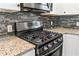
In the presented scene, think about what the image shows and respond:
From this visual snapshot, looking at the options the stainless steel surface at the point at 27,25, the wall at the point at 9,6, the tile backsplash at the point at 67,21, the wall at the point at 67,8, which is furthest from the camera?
the tile backsplash at the point at 67,21

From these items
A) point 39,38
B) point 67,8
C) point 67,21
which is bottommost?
point 39,38

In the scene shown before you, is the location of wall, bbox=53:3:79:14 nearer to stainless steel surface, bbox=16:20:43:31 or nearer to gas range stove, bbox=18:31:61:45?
stainless steel surface, bbox=16:20:43:31

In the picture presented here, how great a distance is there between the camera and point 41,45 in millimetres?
1197

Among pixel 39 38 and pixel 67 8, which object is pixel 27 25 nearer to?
pixel 39 38

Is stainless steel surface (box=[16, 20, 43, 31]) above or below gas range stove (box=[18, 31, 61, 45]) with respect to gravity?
above

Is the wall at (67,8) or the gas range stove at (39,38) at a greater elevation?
the wall at (67,8)

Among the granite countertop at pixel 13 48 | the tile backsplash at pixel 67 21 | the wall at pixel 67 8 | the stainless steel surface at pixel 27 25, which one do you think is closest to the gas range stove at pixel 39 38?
the stainless steel surface at pixel 27 25

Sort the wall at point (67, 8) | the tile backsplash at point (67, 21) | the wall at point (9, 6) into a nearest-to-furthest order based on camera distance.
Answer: the wall at point (9, 6)
the wall at point (67, 8)
the tile backsplash at point (67, 21)

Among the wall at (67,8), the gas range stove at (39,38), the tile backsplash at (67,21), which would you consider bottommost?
the gas range stove at (39,38)

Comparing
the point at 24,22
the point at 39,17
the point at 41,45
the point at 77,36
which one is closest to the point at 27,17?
the point at 24,22

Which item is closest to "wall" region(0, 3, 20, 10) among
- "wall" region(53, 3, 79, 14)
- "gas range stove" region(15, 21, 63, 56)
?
"gas range stove" region(15, 21, 63, 56)

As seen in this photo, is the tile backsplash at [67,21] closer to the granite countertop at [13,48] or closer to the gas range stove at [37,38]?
the gas range stove at [37,38]

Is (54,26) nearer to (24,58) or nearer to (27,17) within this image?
(27,17)

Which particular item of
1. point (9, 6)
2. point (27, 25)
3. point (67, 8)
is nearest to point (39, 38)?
point (27, 25)
